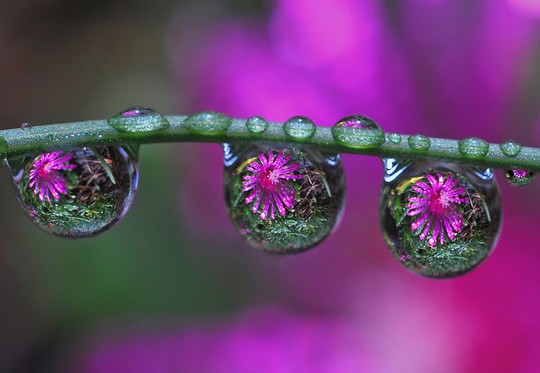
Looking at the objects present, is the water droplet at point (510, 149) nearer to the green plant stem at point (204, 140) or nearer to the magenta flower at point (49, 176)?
the green plant stem at point (204, 140)

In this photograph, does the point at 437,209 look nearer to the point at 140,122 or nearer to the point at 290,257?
the point at 140,122

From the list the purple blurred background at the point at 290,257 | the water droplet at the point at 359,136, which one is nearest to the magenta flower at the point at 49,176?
the water droplet at the point at 359,136

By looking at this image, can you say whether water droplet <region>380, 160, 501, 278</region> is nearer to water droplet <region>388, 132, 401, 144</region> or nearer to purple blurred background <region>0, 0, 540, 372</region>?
water droplet <region>388, 132, 401, 144</region>

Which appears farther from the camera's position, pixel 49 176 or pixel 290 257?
pixel 290 257

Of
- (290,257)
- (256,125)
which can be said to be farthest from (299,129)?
(290,257)

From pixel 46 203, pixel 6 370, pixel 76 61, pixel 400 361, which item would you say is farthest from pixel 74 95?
pixel 46 203

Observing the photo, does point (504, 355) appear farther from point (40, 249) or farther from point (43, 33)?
point (43, 33)
